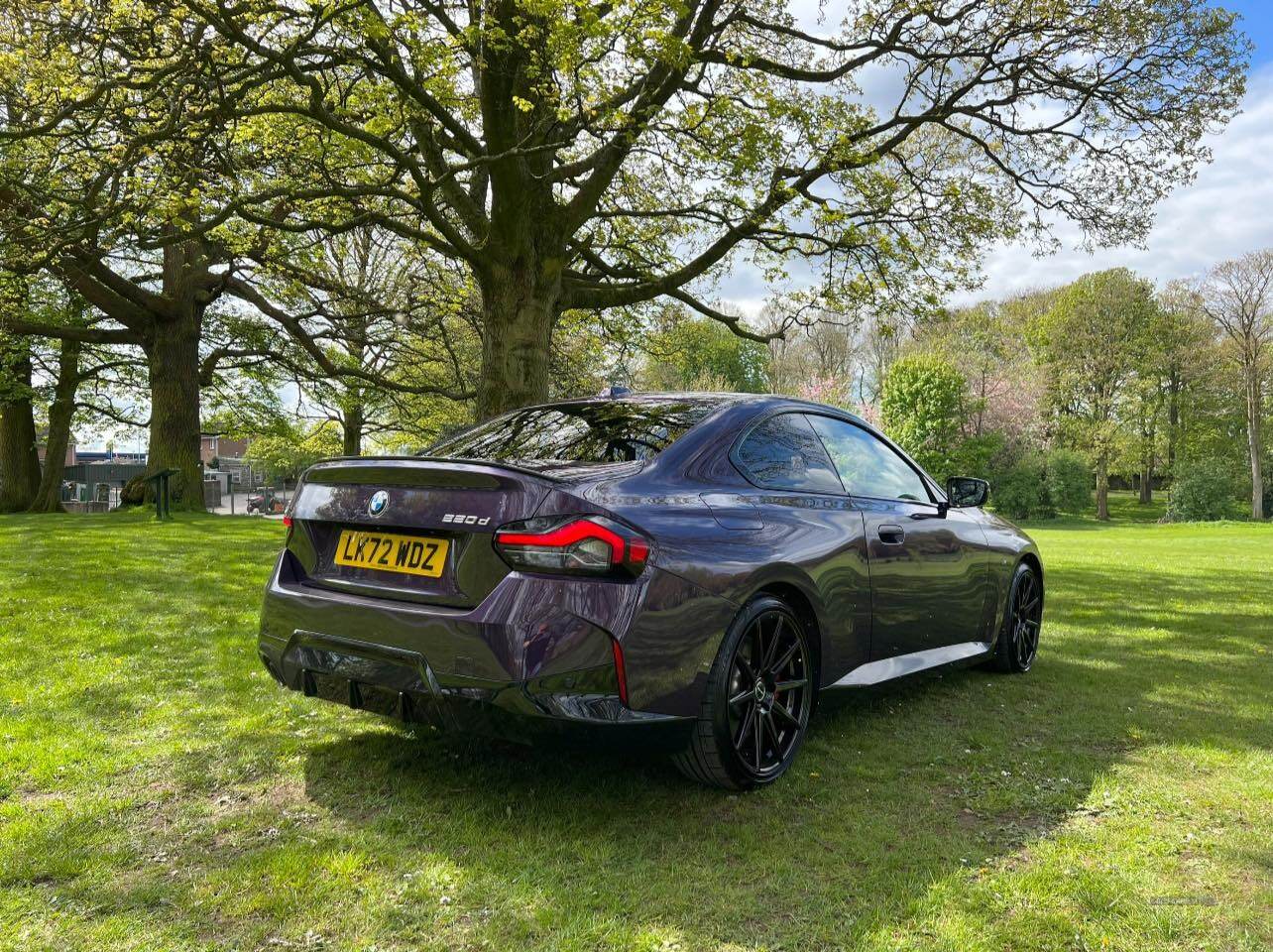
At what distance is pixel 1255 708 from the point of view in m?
4.65

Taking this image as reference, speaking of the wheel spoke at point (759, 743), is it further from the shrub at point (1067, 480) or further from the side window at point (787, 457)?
the shrub at point (1067, 480)

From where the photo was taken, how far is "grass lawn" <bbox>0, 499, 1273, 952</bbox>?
2.28 meters

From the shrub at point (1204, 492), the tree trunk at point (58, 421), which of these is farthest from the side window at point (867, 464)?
the shrub at point (1204, 492)

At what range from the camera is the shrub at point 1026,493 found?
38406 mm

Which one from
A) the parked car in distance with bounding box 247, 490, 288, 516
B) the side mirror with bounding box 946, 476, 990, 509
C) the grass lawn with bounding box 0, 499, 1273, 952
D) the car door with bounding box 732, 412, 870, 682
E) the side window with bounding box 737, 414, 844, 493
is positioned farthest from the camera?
the parked car in distance with bounding box 247, 490, 288, 516

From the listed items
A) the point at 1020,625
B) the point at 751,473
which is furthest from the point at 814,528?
the point at 1020,625

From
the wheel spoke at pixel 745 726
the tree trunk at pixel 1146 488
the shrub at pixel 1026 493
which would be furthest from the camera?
the tree trunk at pixel 1146 488

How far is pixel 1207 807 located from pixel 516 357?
302 inches

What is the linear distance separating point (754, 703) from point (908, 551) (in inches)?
54.3

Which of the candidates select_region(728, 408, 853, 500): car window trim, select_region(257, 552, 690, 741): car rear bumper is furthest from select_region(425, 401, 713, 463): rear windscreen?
select_region(257, 552, 690, 741): car rear bumper

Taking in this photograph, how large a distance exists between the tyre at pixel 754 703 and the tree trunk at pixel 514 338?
6419 millimetres

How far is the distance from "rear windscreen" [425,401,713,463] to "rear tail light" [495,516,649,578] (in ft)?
1.53

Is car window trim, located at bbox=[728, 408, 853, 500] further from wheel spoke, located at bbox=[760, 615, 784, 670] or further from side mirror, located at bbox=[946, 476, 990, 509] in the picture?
side mirror, located at bbox=[946, 476, 990, 509]

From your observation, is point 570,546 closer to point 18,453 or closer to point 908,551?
point 908,551
